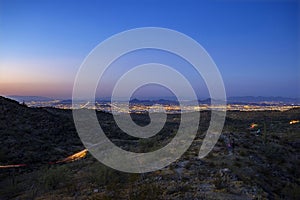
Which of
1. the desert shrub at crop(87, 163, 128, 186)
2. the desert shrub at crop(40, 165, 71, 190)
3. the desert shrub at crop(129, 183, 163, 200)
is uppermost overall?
the desert shrub at crop(129, 183, 163, 200)

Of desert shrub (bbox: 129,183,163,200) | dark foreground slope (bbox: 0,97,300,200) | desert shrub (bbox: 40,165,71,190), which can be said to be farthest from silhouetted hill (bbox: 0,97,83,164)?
desert shrub (bbox: 129,183,163,200)

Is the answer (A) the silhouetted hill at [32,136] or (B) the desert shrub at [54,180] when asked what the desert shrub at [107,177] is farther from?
(A) the silhouetted hill at [32,136]

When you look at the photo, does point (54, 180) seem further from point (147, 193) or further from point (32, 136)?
point (32, 136)

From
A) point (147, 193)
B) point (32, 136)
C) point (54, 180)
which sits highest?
point (147, 193)

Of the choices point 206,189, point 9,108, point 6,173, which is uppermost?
point 9,108

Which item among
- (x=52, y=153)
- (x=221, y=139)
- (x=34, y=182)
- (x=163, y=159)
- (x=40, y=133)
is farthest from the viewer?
(x=40, y=133)

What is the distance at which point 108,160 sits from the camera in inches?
615

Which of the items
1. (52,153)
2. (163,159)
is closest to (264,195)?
(163,159)

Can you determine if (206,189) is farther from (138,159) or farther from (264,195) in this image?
(138,159)

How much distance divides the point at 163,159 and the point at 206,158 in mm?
2022

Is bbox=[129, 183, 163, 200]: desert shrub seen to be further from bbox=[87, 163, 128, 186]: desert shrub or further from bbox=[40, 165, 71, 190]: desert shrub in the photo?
bbox=[40, 165, 71, 190]: desert shrub

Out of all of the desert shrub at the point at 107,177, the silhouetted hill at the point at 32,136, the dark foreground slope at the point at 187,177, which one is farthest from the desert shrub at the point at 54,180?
the silhouetted hill at the point at 32,136

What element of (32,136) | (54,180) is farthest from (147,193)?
(32,136)

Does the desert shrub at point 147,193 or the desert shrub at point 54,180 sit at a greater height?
the desert shrub at point 147,193
